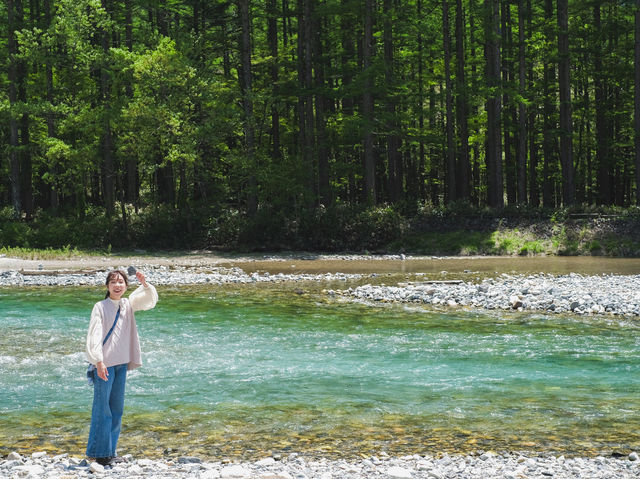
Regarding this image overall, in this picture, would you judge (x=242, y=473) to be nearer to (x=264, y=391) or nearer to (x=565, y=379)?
(x=264, y=391)

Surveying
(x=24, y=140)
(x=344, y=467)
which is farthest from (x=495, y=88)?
(x=344, y=467)

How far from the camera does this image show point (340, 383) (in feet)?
30.4

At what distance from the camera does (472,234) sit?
29.9 m

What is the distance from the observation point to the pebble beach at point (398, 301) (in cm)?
579

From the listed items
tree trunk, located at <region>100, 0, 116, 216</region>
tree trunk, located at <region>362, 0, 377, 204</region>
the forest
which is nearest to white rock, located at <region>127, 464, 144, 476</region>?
the forest

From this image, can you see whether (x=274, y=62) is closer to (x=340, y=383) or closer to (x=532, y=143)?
(x=532, y=143)

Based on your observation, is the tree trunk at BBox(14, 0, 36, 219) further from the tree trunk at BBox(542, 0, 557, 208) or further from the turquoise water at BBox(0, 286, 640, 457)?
the tree trunk at BBox(542, 0, 557, 208)

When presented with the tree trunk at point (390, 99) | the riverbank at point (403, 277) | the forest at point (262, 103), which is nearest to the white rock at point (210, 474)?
the riverbank at point (403, 277)

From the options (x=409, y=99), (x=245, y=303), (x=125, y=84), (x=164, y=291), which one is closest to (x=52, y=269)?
(x=164, y=291)

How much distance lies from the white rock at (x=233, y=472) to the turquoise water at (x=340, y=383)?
64 cm

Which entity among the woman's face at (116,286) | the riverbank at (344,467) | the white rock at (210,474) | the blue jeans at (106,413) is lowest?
the riverbank at (344,467)

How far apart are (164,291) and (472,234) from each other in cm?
1543

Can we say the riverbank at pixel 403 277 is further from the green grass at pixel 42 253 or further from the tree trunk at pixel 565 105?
the tree trunk at pixel 565 105

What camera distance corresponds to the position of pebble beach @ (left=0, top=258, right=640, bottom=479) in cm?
579
